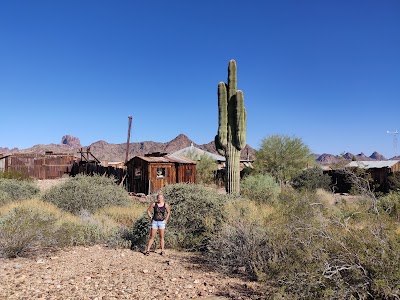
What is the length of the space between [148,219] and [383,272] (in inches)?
262

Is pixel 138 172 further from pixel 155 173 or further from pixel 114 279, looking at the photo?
pixel 114 279

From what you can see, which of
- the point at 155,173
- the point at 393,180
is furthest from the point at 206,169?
the point at 393,180

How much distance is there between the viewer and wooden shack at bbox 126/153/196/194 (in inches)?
994

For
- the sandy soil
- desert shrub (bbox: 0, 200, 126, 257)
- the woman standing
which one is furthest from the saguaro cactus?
the sandy soil

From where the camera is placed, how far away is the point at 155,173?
83.4 ft

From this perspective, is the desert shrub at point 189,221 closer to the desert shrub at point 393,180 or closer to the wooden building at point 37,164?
the desert shrub at point 393,180

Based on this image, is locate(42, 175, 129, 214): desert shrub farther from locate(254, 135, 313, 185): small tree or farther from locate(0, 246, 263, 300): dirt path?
locate(254, 135, 313, 185): small tree

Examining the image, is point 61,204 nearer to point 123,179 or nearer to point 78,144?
point 123,179

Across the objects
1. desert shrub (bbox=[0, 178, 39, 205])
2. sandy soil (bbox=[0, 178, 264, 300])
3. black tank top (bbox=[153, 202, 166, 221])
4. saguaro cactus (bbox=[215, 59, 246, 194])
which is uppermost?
saguaro cactus (bbox=[215, 59, 246, 194])

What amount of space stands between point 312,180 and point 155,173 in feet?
40.4

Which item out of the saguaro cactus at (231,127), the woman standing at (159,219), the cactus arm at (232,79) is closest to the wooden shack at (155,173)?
the saguaro cactus at (231,127)

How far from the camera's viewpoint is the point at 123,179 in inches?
1062

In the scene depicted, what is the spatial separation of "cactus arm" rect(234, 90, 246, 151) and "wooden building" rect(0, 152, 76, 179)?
24793mm

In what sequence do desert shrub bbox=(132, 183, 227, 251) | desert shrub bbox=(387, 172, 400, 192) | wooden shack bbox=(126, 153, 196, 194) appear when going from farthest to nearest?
1. desert shrub bbox=(387, 172, 400, 192)
2. wooden shack bbox=(126, 153, 196, 194)
3. desert shrub bbox=(132, 183, 227, 251)
